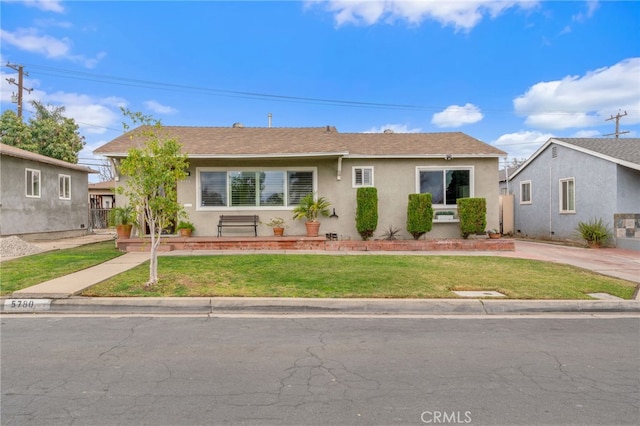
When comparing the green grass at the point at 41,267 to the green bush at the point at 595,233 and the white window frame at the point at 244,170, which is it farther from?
the green bush at the point at 595,233

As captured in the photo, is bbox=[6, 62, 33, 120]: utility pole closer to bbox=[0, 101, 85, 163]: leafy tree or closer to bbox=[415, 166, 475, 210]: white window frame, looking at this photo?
bbox=[0, 101, 85, 163]: leafy tree

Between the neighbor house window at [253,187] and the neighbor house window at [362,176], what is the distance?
161 cm

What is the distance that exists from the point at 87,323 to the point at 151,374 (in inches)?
99.6

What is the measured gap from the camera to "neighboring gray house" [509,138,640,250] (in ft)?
47.2

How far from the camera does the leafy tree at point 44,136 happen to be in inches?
1073

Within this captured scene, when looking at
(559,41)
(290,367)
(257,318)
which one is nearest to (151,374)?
(290,367)

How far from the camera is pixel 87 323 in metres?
5.65

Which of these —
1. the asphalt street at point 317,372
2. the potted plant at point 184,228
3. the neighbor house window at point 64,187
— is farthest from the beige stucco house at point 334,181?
the asphalt street at point 317,372

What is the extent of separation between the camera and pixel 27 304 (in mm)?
6473

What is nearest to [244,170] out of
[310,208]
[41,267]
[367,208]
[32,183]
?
[310,208]

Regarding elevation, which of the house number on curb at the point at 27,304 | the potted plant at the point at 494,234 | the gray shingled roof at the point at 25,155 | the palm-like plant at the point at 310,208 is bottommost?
the house number on curb at the point at 27,304

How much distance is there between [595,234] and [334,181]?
33.2ft

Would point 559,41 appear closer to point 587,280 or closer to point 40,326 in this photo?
point 587,280

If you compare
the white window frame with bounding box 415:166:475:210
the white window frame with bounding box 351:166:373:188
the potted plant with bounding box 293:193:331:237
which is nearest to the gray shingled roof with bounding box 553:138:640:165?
the white window frame with bounding box 415:166:475:210
